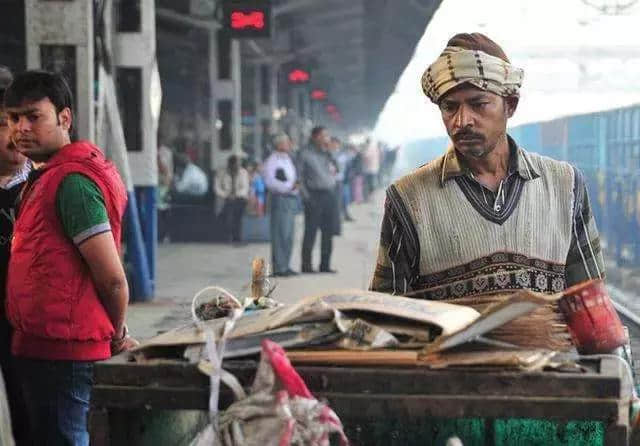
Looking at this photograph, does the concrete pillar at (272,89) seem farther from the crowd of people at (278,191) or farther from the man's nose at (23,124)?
the man's nose at (23,124)

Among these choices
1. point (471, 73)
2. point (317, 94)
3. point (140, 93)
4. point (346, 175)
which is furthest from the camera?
point (317, 94)

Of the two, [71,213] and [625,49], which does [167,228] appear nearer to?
[71,213]

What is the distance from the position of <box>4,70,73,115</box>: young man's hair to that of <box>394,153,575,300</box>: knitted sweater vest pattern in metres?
1.32

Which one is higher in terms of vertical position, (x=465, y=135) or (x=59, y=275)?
(x=465, y=135)

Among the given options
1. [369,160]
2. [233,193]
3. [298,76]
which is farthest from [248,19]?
[369,160]

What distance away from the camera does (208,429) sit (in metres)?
2.37

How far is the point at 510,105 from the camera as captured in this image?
3354 mm

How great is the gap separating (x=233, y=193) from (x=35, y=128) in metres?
17.1

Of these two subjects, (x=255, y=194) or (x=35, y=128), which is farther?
(x=255, y=194)

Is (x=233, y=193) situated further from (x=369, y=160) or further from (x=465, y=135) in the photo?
(x=369, y=160)

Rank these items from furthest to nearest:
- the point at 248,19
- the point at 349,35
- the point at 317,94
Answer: the point at 317,94, the point at 349,35, the point at 248,19

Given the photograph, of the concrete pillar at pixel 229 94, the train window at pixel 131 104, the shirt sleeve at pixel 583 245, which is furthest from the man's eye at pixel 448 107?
the concrete pillar at pixel 229 94

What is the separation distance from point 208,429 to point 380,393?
353 mm

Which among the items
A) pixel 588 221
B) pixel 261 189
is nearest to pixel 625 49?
pixel 261 189
